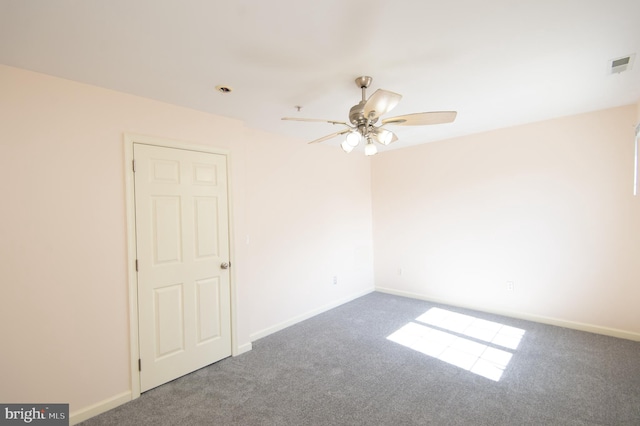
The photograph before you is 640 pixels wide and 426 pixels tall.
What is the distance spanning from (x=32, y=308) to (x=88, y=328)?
0.37 m

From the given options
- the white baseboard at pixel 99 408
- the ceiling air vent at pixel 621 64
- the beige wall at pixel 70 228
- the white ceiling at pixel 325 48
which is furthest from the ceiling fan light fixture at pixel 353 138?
the white baseboard at pixel 99 408

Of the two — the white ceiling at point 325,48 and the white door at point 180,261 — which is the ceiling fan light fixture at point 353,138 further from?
the white door at point 180,261

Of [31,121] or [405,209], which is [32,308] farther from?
[405,209]

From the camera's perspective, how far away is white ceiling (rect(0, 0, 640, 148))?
1475mm

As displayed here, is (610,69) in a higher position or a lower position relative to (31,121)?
higher

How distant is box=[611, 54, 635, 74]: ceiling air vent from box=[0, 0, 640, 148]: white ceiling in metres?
0.04

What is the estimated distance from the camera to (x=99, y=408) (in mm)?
2180

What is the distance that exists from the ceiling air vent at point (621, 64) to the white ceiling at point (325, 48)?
0.04 metres

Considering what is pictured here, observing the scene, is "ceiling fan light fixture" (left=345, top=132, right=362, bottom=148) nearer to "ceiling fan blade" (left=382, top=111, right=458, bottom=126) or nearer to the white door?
"ceiling fan blade" (left=382, top=111, right=458, bottom=126)

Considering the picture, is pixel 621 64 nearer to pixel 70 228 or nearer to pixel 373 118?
pixel 373 118

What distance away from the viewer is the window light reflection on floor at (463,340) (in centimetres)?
272

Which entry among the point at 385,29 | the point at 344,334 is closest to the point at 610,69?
the point at 385,29

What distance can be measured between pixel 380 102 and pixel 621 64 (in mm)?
1925

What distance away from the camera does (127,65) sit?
6.39ft
